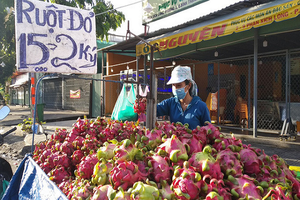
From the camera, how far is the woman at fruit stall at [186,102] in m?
2.69

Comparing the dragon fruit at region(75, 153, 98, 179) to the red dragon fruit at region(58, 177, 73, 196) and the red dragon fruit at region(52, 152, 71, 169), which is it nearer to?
the red dragon fruit at region(58, 177, 73, 196)

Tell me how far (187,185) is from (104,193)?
454mm

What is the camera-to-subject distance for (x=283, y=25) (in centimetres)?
547

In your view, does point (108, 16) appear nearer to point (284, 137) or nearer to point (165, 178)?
point (284, 137)

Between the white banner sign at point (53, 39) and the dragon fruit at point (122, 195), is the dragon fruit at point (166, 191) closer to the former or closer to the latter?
the dragon fruit at point (122, 195)

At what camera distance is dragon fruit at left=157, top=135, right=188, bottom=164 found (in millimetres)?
1275

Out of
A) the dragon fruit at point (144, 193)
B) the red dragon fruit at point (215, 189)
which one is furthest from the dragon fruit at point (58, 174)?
the red dragon fruit at point (215, 189)

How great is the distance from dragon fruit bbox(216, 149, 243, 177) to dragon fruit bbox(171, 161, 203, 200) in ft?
0.76

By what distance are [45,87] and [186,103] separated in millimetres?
23926

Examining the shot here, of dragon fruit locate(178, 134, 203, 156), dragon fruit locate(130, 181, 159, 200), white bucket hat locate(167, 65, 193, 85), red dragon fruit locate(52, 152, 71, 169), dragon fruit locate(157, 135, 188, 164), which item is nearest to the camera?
dragon fruit locate(130, 181, 159, 200)

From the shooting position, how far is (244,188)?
1.11 m

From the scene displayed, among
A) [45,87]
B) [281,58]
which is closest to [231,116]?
[281,58]

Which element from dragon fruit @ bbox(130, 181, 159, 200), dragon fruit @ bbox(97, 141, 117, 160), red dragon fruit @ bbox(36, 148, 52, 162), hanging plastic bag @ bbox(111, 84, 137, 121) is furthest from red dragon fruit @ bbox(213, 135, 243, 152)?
hanging plastic bag @ bbox(111, 84, 137, 121)

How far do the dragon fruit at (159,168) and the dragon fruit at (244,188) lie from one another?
0.33 m
